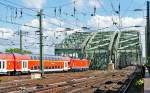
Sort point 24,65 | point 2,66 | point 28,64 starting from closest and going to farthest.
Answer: point 2,66 < point 24,65 < point 28,64

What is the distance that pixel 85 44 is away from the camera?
186875 millimetres

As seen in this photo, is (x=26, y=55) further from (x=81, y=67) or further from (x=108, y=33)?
(x=108, y=33)

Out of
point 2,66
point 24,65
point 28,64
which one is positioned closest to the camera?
point 2,66

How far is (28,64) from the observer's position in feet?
215

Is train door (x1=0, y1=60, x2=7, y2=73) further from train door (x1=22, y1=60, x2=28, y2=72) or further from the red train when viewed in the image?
train door (x1=22, y1=60, x2=28, y2=72)

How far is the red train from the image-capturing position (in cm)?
5744

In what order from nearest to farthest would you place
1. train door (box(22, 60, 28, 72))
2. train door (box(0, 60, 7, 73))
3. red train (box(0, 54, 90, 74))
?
train door (box(0, 60, 7, 73)), red train (box(0, 54, 90, 74)), train door (box(22, 60, 28, 72))

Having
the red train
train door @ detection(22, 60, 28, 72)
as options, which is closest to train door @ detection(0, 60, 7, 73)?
the red train

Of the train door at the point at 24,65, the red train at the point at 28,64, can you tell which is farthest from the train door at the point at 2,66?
the train door at the point at 24,65

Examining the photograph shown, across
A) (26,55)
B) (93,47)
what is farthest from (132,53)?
(26,55)

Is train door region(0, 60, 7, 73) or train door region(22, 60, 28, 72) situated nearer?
train door region(0, 60, 7, 73)

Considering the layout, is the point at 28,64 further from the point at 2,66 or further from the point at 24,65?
the point at 2,66

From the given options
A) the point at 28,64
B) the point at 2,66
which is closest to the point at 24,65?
the point at 28,64

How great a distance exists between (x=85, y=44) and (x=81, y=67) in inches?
3191
